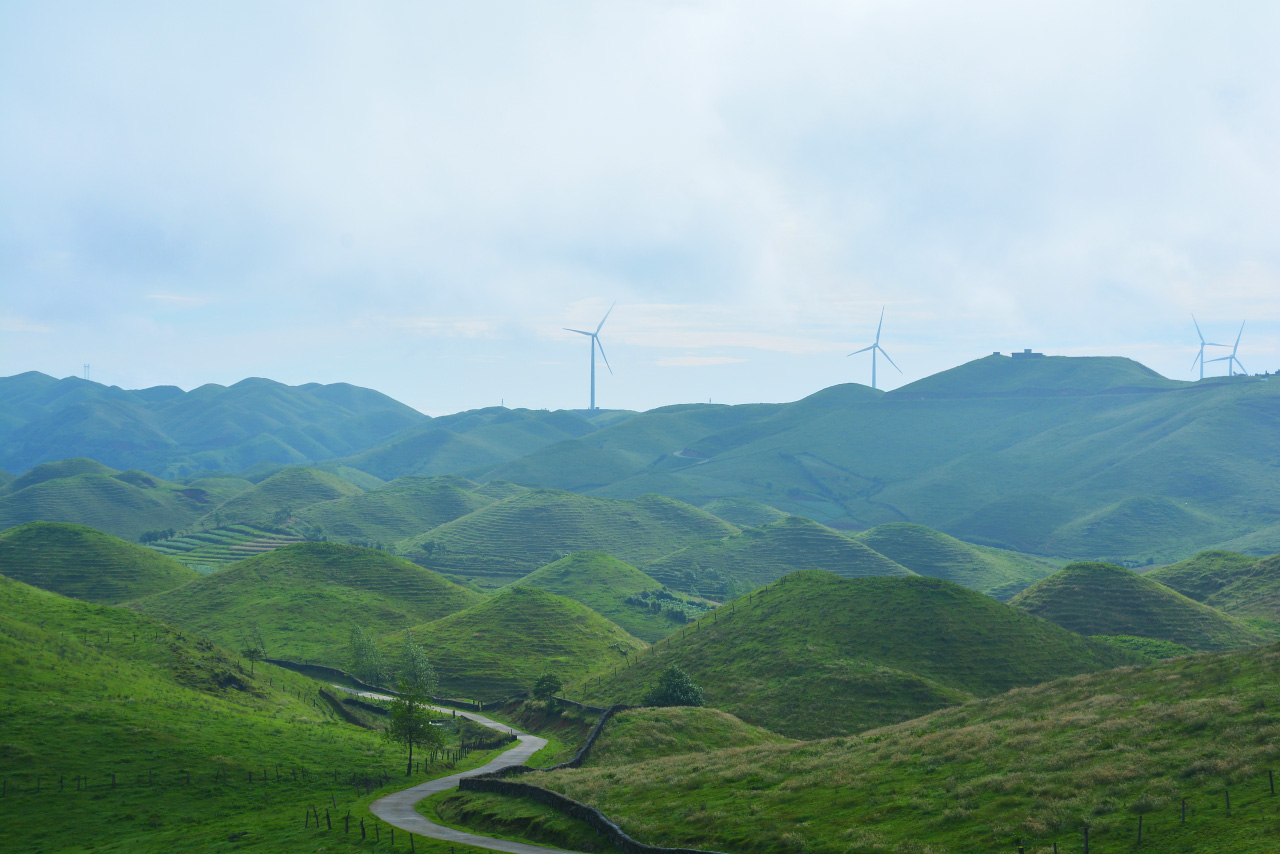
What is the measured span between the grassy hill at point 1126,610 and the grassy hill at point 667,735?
99.7 metres

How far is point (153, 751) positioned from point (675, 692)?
196 feet

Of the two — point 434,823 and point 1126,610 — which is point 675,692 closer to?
point 434,823

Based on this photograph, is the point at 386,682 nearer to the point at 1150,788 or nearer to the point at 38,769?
the point at 38,769

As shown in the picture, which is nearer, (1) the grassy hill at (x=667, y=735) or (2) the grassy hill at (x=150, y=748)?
(2) the grassy hill at (x=150, y=748)

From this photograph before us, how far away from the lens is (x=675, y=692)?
379 feet

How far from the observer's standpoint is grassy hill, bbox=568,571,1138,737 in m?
115

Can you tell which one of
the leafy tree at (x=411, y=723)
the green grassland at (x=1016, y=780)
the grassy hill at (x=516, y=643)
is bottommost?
the grassy hill at (x=516, y=643)

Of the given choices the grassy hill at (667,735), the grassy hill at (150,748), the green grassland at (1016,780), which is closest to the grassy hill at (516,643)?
the grassy hill at (150,748)

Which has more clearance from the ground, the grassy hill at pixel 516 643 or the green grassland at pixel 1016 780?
the green grassland at pixel 1016 780

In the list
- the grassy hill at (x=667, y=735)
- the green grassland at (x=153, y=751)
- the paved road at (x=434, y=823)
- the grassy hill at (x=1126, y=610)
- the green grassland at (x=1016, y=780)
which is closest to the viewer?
the green grassland at (x=1016, y=780)

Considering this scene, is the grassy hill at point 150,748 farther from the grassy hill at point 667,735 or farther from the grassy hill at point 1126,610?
the grassy hill at point 1126,610

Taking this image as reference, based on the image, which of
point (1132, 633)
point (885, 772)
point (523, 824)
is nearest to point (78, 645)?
point (523, 824)

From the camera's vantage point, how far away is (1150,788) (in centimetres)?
4597

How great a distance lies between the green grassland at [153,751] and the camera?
6626 cm
